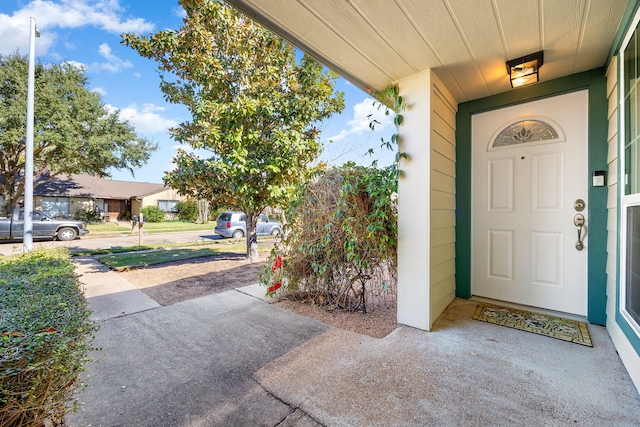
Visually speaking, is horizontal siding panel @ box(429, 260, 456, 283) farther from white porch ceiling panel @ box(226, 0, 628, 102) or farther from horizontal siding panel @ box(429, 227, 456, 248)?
white porch ceiling panel @ box(226, 0, 628, 102)

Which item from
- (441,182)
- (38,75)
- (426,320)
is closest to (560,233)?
(441,182)

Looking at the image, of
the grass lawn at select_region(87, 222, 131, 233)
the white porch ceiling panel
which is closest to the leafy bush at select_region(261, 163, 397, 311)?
the white porch ceiling panel

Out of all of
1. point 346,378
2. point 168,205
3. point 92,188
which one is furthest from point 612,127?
point 92,188

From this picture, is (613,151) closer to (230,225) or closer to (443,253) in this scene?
(443,253)

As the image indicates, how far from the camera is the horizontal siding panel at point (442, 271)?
8.65 ft

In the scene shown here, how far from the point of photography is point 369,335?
99.6 inches

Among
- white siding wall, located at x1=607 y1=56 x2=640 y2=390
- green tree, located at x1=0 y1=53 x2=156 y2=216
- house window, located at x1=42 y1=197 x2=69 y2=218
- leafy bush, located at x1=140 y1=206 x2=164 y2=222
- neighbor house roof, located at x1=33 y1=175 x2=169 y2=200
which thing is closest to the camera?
white siding wall, located at x1=607 y1=56 x2=640 y2=390

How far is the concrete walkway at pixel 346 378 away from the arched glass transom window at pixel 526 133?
1.91 m

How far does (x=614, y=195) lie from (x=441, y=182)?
1329mm

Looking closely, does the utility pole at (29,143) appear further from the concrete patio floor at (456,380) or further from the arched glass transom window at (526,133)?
the arched glass transom window at (526,133)

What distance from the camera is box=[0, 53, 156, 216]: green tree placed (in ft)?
37.0

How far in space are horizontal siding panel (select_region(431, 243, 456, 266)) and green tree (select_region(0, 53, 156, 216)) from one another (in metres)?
15.9

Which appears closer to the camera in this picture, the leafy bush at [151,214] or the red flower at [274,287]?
the red flower at [274,287]

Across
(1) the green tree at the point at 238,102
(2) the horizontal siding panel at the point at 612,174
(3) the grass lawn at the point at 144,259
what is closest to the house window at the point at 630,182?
(2) the horizontal siding panel at the point at 612,174
